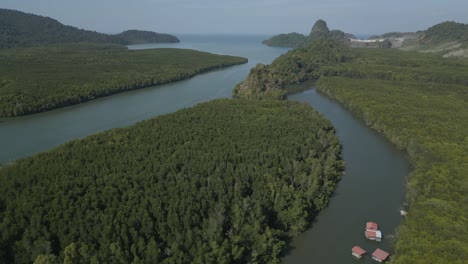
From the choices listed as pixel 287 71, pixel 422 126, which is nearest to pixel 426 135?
pixel 422 126

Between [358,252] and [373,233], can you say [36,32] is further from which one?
[358,252]

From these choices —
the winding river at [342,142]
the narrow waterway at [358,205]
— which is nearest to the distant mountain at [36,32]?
the winding river at [342,142]

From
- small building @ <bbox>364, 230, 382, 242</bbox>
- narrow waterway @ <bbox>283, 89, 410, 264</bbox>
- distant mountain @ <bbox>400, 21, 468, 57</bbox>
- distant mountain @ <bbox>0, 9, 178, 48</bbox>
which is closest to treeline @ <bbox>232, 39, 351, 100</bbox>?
narrow waterway @ <bbox>283, 89, 410, 264</bbox>

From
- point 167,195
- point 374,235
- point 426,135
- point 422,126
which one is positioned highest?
point 422,126

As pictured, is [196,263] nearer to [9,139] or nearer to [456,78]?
[9,139]

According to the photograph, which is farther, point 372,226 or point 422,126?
point 422,126

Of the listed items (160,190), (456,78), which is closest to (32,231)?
(160,190)
